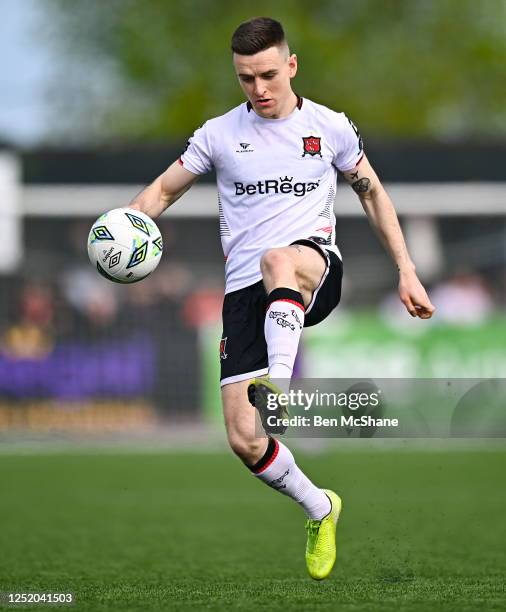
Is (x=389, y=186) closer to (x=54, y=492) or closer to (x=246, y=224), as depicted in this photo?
(x=54, y=492)

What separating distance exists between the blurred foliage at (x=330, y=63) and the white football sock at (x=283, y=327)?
29953 millimetres

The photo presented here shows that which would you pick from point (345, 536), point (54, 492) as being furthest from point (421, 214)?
point (345, 536)

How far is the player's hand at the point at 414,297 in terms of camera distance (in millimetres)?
6688

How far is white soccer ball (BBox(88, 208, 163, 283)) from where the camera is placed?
Answer: 667 cm

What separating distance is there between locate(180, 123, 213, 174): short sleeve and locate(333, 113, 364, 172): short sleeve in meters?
0.66

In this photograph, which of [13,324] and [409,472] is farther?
[13,324]

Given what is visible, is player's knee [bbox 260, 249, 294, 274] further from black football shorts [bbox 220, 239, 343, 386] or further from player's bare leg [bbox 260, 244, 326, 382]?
black football shorts [bbox 220, 239, 343, 386]

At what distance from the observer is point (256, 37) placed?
6.57m

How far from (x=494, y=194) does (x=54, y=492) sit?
34.7ft

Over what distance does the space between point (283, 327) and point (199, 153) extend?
118 centimetres

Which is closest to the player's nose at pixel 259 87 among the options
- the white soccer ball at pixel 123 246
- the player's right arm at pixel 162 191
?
the player's right arm at pixel 162 191

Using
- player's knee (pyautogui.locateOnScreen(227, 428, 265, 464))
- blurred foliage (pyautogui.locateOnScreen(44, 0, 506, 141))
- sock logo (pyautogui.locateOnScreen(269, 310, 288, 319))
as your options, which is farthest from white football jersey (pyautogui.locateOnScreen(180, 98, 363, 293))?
blurred foliage (pyautogui.locateOnScreen(44, 0, 506, 141))

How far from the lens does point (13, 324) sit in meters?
18.1

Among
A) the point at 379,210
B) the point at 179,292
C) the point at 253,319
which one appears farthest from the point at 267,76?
the point at 179,292
